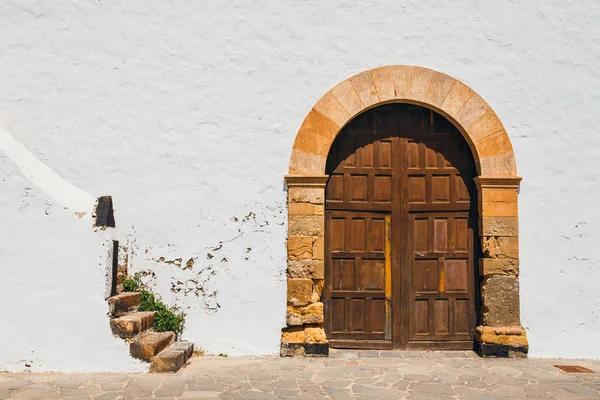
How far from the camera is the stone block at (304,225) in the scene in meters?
A: 5.43

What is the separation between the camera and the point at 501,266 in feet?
18.0

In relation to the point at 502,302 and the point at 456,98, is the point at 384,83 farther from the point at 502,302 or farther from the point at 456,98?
the point at 502,302

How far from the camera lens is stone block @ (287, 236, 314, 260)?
542cm

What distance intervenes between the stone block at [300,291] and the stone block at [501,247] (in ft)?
5.88

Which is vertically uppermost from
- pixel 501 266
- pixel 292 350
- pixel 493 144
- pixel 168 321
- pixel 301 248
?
pixel 493 144

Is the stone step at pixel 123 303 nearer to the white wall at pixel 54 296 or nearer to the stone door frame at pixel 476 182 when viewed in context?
the white wall at pixel 54 296

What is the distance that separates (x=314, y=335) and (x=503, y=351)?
6.09 feet

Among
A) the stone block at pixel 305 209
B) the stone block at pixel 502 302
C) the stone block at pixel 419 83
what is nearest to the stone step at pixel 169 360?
the stone block at pixel 305 209

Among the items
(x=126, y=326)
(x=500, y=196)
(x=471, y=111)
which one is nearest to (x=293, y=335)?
(x=126, y=326)

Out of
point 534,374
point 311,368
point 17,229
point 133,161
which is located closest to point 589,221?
point 534,374

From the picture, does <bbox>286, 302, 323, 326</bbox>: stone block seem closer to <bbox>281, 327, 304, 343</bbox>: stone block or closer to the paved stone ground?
<bbox>281, 327, 304, 343</bbox>: stone block

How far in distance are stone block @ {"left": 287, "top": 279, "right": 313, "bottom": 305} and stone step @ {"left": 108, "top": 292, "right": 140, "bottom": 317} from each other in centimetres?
148

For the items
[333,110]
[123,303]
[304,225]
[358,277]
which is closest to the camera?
[123,303]

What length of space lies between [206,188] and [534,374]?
3472 millimetres
